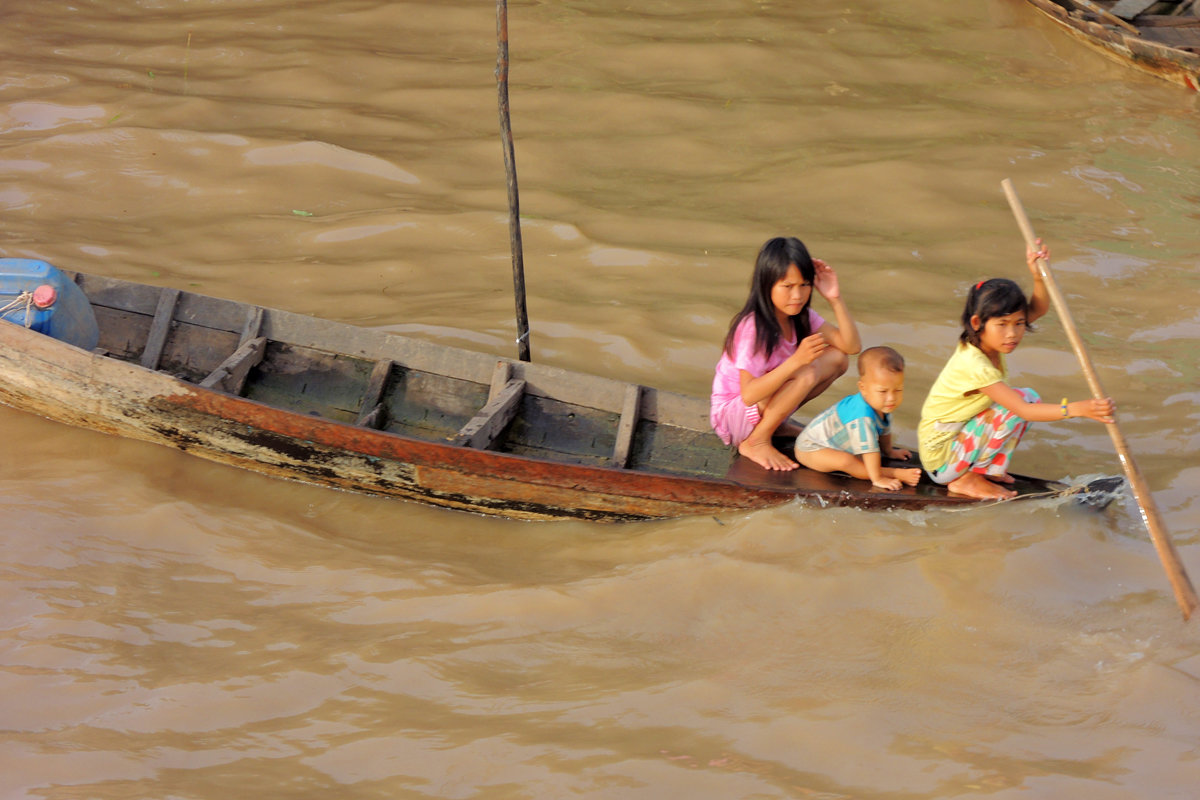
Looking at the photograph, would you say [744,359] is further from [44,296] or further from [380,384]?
[44,296]

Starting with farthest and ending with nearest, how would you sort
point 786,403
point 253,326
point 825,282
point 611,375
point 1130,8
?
point 1130,8 < point 611,375 < point 253,326 < point 786,403 < point 825,282

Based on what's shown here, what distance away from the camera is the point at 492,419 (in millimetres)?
4043

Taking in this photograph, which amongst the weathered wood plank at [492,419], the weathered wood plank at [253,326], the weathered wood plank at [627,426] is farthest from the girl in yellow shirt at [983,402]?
the weathered wood plank at [253,326]

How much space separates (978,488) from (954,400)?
1.05 feet

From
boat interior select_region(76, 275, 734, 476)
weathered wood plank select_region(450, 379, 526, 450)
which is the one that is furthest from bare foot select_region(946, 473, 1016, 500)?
weathered wood plank select_region(450, 379, 526, 450)

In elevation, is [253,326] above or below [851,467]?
above

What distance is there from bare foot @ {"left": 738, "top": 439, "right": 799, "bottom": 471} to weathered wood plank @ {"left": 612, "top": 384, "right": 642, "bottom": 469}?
1.50 feet

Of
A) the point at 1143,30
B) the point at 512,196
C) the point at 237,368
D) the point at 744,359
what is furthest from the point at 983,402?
the point at 1143,30

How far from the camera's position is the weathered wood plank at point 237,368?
4298 millimetres

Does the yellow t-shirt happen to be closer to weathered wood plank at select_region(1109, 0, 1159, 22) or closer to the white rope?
the white rope

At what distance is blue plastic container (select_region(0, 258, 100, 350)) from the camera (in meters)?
4.29

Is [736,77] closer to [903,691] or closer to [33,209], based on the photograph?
[33,209]

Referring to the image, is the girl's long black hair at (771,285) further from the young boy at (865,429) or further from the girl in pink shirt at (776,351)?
the young boy at (865,429)

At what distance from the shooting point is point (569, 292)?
219 inches
